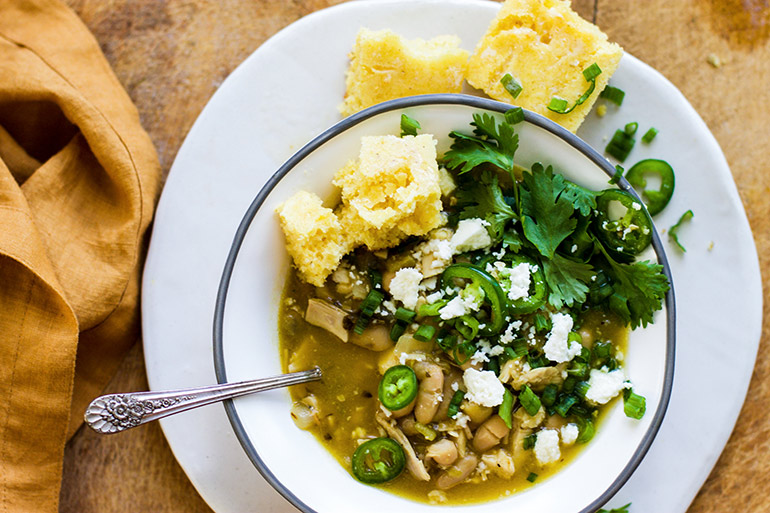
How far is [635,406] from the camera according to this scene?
2.77 m

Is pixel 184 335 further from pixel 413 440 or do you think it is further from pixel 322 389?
pixel 413 440

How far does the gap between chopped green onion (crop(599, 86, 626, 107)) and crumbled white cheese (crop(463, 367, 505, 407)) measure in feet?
4.53

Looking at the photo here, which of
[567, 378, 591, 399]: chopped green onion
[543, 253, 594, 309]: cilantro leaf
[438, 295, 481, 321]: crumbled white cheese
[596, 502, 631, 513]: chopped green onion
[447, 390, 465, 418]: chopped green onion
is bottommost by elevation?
[596, 502, 631, 513]: chopped green onion

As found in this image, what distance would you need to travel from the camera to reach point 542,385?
286cm

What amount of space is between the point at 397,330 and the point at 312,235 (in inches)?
21.9

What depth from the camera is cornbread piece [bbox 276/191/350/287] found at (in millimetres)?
2693

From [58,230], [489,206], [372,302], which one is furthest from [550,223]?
[58,230]

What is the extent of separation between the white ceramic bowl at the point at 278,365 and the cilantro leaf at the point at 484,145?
0.17 ft

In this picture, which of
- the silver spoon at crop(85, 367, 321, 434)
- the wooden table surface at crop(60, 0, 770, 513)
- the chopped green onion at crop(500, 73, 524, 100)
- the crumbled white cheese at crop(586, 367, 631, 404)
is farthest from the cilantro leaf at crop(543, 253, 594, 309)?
the silver spoon at crop(85, 367, 321, 434)

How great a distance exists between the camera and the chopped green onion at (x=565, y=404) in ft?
9.45

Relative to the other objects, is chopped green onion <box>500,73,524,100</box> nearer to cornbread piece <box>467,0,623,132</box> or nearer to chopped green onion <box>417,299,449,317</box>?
cornbread piece <box>467,0,623,132</box>

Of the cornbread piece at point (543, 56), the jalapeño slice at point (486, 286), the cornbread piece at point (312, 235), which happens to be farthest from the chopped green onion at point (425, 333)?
the cornbread piece at point (543, 56)

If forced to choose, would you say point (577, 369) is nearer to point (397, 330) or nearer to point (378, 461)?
point (397, 330)

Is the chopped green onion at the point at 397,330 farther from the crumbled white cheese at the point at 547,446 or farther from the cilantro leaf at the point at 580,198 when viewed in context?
the cilantro leaf at the point at 580,198
